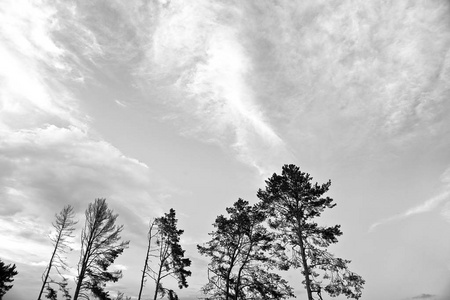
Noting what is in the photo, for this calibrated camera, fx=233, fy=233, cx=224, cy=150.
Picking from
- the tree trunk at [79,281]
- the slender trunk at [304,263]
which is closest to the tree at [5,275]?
the tree trunk at [79,281]

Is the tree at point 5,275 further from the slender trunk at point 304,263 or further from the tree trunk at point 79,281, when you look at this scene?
the slender trunk at point 304,263

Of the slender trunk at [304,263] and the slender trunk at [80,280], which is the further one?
the slender trunk at [80,280]

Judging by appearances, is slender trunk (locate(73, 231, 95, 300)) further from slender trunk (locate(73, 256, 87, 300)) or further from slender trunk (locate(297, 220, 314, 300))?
slender trunk (locate(297, 220, 314, 300))

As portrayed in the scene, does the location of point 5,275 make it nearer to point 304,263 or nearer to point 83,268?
point 83,268

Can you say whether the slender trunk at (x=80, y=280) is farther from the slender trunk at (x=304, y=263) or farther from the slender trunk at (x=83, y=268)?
the slender trunk at (x=304, y=263)

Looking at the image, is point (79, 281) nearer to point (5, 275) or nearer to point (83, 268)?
point (83, 268)

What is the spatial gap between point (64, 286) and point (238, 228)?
50.9ft

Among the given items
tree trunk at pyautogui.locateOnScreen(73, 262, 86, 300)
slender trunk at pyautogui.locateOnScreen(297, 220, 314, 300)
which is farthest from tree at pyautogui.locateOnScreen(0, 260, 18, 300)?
slender trunk at pyautogui.locateOnScreen(297, 220, 314, 300)

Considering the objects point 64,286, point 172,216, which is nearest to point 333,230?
point 172,216

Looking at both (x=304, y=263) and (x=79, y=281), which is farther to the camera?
(x=79, y=281)

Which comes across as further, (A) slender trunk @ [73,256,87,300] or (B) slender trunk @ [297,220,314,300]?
(A) slender trunk @ [73,256,87,300]

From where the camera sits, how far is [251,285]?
57.5 ft

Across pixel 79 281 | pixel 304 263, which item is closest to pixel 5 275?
pixel 79 281

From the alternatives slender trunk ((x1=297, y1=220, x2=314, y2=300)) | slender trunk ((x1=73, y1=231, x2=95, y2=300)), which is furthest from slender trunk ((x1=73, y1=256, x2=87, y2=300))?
slender trunk ((x1=297, y1=220, x2=314, y2=300))
